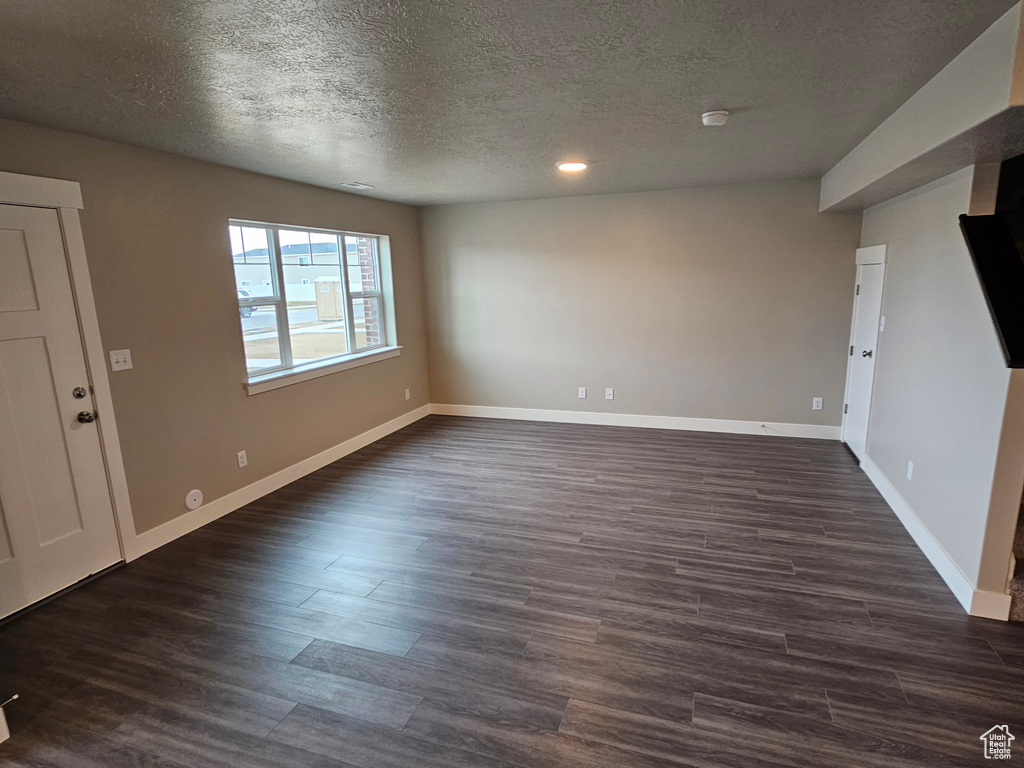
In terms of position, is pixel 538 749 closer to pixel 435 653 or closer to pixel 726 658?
pixel 435 653

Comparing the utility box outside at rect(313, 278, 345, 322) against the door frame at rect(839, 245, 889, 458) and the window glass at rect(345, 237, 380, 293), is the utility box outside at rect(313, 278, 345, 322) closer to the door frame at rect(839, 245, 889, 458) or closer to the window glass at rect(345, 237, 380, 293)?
the window glass at rect(345, 237, 380, 293)

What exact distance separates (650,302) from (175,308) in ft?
13.4

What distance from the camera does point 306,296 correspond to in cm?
459

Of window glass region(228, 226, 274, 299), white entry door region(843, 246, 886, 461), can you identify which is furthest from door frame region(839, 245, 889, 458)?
window glass region(228, 226, 274, 299)

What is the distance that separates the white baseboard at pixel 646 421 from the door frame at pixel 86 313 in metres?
3.65

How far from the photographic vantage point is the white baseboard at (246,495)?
3293 mm

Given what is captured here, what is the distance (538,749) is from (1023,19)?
8.92ft

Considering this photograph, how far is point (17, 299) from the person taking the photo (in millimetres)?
2570

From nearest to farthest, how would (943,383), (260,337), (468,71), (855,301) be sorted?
(468,71)
(943,383)
(260,337)
(855,301)

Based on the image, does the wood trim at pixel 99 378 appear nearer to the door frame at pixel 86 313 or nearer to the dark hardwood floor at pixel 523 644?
the door frame at pixel 86 313

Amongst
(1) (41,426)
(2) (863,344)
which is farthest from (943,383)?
(1) (41,426)

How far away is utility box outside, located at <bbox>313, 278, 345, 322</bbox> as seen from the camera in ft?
15.7

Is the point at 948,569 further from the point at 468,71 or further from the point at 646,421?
the point at 468,71

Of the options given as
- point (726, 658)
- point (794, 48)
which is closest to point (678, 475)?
point (726, 658)
